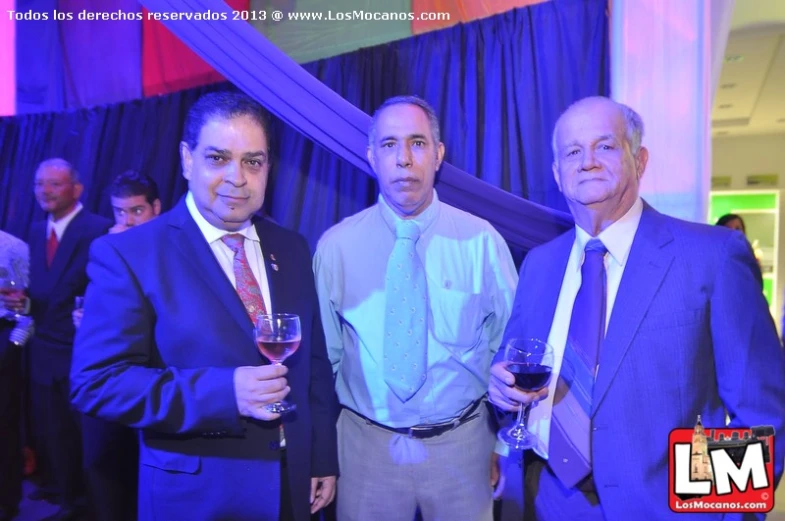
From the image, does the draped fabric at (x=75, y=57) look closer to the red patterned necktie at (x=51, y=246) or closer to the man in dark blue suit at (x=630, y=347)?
the red patterned necktie at (x=51, y=246)

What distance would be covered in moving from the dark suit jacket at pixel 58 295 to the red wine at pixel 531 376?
2.73 meters

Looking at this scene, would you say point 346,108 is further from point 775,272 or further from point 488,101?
point 775,272

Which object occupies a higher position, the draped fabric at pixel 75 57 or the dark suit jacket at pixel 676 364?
the draped fabric at pixel 75 57

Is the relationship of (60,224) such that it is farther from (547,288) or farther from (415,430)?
(547,288)

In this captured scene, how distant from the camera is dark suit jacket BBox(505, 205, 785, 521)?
133 centimetres

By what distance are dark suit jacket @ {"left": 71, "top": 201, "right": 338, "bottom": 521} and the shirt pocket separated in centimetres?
55

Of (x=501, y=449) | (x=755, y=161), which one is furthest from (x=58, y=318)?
(x=755, y=161)

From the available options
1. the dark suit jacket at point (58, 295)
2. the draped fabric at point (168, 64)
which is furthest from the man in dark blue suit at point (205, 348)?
the draped fabric at point (168, 64)

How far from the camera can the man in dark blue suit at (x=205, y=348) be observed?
136 cm

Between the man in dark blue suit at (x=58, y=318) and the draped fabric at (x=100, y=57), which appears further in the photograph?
the draped fabric at (x=100, y=57)

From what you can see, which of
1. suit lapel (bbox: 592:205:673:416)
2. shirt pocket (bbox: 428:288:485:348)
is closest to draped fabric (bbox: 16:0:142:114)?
shirt pocket (bbox: 428:288:485:348)

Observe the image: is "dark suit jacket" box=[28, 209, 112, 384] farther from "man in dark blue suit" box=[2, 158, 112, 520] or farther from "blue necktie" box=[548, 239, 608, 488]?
"blue necktie" box=[548, 239, 608, 488]

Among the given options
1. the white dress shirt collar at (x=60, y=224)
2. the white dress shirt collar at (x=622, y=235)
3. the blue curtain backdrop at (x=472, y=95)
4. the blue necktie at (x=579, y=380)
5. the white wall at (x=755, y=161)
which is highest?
the white wall at (x=755, y=161)

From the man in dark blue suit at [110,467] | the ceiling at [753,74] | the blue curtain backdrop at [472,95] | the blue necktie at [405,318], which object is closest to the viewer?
the blue necktie at [405,318]
